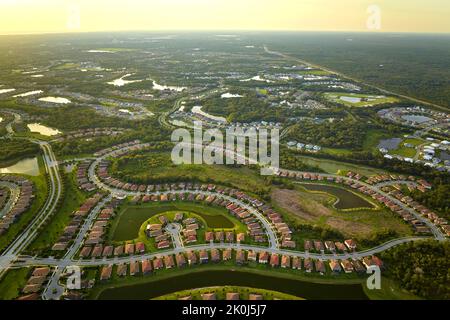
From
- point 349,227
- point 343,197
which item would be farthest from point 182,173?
point 349,227

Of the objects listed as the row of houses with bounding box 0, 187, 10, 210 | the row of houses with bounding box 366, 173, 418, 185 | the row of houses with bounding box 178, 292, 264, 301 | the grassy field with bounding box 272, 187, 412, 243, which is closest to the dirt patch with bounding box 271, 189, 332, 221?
the grassy field with bounding box 272, 187, 412, 243

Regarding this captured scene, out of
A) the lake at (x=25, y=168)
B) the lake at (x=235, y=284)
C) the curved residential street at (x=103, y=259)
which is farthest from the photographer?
the lake at (x=25, y=168)

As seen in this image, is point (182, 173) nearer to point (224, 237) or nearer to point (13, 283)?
point (224, 237)

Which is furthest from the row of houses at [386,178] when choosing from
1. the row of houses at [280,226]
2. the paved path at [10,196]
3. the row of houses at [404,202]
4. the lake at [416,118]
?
the paved path at [10,196]

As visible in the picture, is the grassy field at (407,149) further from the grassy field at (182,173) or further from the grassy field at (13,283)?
the grassy field at (13,283)

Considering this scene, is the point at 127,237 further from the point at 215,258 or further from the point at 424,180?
the point at 424,180

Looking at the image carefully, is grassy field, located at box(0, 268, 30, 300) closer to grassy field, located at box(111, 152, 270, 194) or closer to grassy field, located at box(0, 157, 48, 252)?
grassy field, located at box(0, 157, 48, 252)
